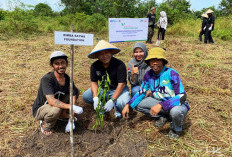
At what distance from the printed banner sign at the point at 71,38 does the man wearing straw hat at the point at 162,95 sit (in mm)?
809

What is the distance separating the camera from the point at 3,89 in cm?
313

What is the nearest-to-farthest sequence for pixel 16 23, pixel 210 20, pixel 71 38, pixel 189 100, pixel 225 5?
pixel 71 38
pixel 189 100
pixel 210 20
pixel 16 23
pixel 225 5

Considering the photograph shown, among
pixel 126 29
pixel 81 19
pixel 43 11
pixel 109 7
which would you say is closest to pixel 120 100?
pixel 126 29

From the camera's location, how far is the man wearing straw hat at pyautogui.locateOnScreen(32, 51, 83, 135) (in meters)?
1.85

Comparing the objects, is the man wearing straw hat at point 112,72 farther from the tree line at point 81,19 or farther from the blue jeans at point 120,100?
the tree line at point 81,19

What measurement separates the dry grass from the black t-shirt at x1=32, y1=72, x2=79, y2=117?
401 millimetres

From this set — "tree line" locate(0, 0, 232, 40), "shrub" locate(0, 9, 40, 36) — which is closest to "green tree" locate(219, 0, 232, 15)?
"tree line" locate(0, 0, 232, 40)

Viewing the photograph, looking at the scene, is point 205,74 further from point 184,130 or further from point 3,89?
point 3,89

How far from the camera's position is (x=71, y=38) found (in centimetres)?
144

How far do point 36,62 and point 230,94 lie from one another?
16.6 ft

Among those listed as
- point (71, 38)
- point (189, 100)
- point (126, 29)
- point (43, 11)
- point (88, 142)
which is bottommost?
point (88, 142)

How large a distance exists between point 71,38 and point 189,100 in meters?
2.32

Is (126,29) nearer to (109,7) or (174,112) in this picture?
(174,112)

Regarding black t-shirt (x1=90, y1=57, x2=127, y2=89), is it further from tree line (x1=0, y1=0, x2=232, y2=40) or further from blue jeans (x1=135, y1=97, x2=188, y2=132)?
tree line (x1=0, y1=0, x2=232, y2=40)
